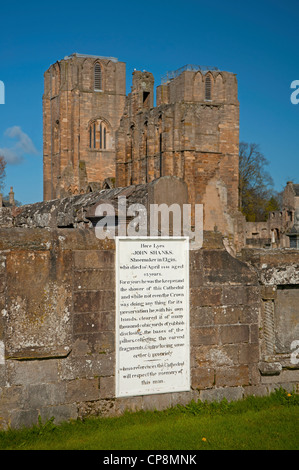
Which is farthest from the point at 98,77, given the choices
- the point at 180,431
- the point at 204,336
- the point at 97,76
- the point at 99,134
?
the point at 180,431

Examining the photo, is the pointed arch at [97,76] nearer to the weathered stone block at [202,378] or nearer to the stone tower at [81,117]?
the stone tower at [81,117]

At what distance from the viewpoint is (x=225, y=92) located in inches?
2208

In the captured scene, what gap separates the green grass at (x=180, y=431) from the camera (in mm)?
5098

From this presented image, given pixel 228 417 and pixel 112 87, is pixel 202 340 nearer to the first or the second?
pixel 228 417

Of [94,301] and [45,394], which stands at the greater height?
[94,301]

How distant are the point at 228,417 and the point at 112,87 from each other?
207ft

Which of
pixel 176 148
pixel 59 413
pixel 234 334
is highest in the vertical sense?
pixel 176 148

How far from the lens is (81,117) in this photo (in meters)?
63.6

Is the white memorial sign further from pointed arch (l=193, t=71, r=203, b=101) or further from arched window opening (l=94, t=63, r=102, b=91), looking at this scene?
arched window opening (l=94, t=63, r=102, b=91)

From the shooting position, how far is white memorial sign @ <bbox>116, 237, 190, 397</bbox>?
593 cm

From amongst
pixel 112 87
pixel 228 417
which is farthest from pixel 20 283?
pixel 112 87

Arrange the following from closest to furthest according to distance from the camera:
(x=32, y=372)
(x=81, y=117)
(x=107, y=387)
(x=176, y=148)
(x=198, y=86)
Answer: (x=32, y=372)
(x=107, y=387)
(x=176, y=148)
(x=198, y=86)
(x=81, y=117)

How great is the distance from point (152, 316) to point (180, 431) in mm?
1183

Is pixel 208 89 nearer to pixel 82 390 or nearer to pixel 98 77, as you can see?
pixel 98 77
